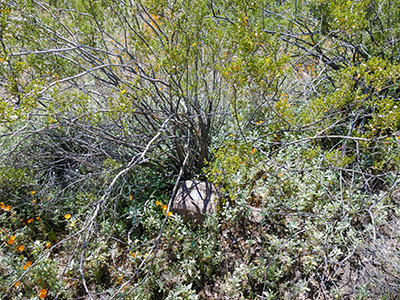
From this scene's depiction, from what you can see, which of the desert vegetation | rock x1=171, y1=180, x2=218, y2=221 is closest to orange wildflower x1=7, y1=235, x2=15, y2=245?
the desert vegetation

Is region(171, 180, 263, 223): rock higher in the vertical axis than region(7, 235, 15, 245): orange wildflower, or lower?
lower

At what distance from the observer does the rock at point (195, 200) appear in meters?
2.73

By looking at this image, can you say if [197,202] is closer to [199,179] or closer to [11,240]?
[199,179]

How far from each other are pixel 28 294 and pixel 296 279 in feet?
7.73

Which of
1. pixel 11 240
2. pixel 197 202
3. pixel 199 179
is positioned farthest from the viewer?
pixel 199 179

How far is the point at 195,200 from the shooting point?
2785 mm

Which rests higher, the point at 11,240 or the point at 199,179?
the point at 11,240

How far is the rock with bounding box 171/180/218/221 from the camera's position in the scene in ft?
8.97

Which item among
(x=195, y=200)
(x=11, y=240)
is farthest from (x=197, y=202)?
(x=11, y=240)

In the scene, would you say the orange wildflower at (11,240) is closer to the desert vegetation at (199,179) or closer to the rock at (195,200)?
the desert vegetation at (199,179)

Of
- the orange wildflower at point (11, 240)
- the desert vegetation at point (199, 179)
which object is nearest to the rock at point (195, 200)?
the desert vegetation at point (199, 179)

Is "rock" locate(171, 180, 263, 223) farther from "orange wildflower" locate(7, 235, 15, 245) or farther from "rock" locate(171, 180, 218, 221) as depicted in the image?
"orange wildflower" locate(7, 235, 15, 245)

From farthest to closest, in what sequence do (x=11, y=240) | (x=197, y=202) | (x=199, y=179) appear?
(x=199, y=179) < (x=197, y=202) < (x=11, y=240)

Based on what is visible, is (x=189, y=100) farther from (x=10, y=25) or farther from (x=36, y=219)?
(x=36, y=219)
